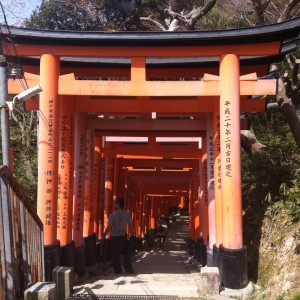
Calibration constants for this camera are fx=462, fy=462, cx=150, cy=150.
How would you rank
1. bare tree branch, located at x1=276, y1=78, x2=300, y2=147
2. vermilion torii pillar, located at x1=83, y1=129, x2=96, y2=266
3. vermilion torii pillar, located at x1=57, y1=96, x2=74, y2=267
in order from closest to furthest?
vermilion torii pillar, located at x1=57, y1=96, x2=74, y2=267
bare tree branch, located at x1=276, y1=78, x2=300, y2=147
vermilion torii pillar, located at x1=83, y1=129, x2=96, y2=266

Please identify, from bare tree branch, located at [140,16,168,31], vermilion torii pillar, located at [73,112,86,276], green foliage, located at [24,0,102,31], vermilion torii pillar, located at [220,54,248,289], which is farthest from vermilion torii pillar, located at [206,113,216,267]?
green foliage, located at [24,0,102,31]

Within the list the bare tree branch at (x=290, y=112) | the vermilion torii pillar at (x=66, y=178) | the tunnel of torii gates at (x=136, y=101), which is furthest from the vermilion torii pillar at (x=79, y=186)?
the bare tree branch at (x=290, y=112)

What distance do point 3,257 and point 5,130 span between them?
2143 millimetres

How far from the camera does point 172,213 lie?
150 ft

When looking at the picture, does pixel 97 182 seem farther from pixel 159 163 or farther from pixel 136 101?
pixel 159 163

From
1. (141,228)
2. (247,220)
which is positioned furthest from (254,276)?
(141,228)

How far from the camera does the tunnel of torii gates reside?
7.34 meters

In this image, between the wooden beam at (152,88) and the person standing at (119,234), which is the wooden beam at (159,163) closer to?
the person standing at (119,234)

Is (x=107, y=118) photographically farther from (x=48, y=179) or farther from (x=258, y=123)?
(x=258, y=123)

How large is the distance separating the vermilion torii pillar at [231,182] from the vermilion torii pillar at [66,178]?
278 cm

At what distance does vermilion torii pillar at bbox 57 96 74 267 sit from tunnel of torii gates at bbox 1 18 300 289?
19 millimetres

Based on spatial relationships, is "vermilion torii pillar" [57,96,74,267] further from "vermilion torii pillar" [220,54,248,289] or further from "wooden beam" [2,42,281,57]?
"vermilion torii pillar" [220,54,248,289]

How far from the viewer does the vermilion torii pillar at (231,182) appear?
705 cm

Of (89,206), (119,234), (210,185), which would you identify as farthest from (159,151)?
(119,234)
